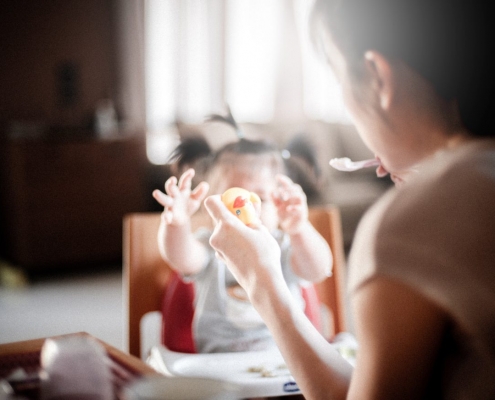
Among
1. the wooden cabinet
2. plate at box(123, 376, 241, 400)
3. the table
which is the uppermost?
plate at box(123, 376, 241, 400)

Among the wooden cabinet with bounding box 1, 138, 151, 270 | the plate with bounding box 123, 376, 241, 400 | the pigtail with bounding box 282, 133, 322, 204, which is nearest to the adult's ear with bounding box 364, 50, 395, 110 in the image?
the plate with bounding box 123, 376, 241, 400

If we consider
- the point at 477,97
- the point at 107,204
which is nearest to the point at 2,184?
the point at 107,204

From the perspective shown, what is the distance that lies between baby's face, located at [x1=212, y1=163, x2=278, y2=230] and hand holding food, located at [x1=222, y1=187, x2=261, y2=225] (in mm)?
261

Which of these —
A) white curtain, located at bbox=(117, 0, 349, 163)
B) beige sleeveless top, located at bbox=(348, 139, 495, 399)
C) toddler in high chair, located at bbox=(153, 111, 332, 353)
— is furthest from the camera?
white curtain, located at bbox=(117, 0, 349, 163)

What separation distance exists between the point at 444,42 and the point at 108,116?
344cm

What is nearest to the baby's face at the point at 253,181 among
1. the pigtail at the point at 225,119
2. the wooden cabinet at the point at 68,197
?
the pigtail at the point at 225,119

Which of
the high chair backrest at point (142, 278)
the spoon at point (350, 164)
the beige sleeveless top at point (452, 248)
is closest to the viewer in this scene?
the beige sleeveless top at point (452, 248)

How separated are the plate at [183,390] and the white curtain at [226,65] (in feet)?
11.1

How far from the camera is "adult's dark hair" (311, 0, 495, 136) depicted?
20.9 inches

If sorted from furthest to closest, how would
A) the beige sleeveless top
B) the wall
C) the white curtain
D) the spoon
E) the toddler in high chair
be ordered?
the white curtain, the wall, the toddler in high chair, the spoon, the beige sleeveless top

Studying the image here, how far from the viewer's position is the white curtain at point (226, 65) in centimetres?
418

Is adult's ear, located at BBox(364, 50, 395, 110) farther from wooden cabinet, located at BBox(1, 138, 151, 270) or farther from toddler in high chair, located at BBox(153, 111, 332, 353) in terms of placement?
wooden cabinet, located at BBox(1, 138, 151, 270)

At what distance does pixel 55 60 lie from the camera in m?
3.87

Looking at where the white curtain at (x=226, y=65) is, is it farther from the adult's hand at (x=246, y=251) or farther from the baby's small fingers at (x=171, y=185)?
the adult's hand at (x=246, y=251)
